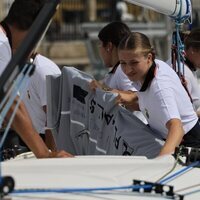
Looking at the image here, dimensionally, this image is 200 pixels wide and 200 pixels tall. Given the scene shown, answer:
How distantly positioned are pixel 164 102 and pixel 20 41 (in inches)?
32.9

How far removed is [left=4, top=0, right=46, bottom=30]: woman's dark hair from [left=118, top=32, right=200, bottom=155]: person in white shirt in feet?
2.09

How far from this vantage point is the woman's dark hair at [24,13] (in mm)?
3734

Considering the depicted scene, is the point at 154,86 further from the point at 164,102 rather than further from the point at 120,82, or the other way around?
the point at 120,82

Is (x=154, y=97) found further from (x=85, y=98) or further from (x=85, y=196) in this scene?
(x=85, y=196)

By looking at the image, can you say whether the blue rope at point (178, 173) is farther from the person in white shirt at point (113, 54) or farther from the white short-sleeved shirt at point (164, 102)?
the person in white shirt at point (113, 54)

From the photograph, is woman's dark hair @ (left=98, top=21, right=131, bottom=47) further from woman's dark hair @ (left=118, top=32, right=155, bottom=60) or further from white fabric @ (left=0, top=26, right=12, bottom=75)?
white fabric @ (left=0, top=26, right=12, bottom=75)

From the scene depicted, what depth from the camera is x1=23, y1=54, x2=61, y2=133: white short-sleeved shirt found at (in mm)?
5293

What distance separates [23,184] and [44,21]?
66cm

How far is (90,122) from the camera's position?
482cm

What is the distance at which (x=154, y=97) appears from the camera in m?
4.20

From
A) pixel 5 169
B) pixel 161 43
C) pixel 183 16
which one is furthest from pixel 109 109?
pixel 161 43

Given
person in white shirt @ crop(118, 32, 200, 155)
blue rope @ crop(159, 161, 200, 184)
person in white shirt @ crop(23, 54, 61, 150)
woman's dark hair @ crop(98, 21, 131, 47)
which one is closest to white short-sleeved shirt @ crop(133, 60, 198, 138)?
person in white shirt @ crop(118, 32, 200, 155)

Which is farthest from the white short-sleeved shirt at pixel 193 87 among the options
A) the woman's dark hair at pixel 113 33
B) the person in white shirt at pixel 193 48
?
the woman's dark hair at pixel 113 33

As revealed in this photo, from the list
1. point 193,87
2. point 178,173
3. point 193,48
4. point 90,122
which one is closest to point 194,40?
point 193,48
